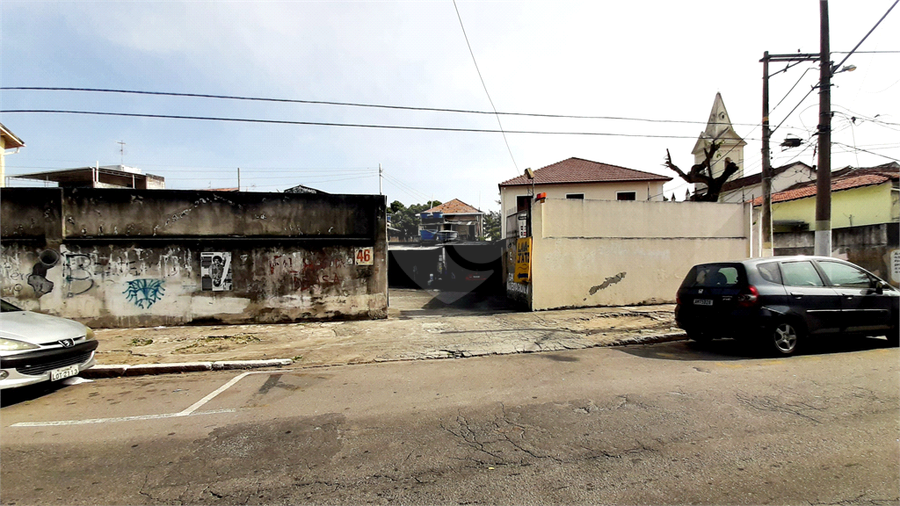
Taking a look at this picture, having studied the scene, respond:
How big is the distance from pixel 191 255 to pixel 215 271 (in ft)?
2.13

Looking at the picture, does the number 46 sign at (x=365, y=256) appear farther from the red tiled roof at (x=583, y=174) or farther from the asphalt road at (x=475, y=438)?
the red tiled roof at (x=583, y=174)

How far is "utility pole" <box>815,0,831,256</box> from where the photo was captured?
9242 mm

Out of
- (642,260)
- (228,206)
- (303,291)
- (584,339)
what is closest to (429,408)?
(584,339)

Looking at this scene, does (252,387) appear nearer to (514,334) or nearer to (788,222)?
(514,334)

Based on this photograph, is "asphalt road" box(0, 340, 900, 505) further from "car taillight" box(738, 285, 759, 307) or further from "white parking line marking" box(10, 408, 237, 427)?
"car taillight" box(738, 285, 759, 307)

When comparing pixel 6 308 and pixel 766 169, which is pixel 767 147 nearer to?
pixel 766 169

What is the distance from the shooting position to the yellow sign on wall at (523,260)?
12.0 metres

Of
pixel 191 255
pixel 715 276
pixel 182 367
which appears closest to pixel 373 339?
pixel 182 367

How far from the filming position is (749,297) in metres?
6.63

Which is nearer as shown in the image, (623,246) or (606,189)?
(623,246)

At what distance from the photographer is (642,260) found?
12.8 m

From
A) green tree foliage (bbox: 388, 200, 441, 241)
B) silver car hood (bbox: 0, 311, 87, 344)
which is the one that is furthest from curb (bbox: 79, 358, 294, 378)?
green tree foliage (bbox: 388, 200, 441, 241)

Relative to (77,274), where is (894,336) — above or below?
below

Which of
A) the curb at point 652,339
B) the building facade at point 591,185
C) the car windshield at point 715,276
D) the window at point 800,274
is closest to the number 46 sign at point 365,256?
Answer: the curb at point 652,339
